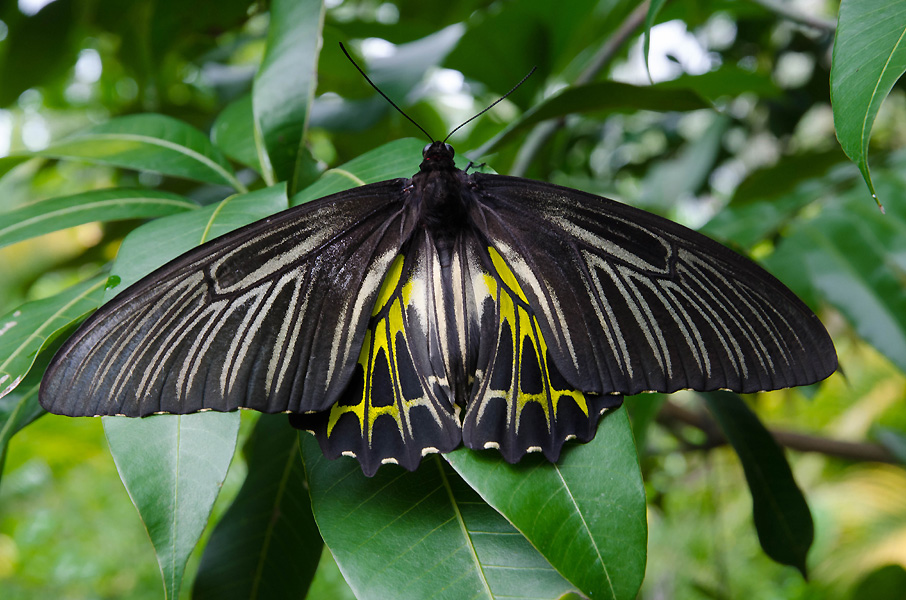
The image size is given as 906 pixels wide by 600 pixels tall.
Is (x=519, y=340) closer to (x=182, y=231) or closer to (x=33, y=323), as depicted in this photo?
(x=182, y=231)

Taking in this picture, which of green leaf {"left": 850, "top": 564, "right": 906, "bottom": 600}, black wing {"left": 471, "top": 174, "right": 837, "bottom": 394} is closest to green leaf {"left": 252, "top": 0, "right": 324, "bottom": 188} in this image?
black wing {"left": 471, "top": 174, "right": 837, "bottom": 394}

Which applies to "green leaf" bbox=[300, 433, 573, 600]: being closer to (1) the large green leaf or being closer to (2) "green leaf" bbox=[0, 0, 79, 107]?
(1) the large green leaf

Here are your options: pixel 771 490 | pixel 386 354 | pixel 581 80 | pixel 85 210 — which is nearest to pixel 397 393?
pixel 386 354

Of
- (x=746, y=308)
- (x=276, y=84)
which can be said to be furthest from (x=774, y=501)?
(x=276, y=84)

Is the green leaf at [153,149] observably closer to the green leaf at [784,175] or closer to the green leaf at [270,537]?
the green leaf at [270,537]

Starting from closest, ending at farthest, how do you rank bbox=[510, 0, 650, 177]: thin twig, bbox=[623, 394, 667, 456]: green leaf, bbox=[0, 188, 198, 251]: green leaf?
bbox=[0, 188, 198, 251]: green leaf → bbox=[623, 394, 667, 456]: green leaf → bbox=[510, 0, 650, 177]: thin twig

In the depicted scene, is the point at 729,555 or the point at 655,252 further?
the point at 729,555

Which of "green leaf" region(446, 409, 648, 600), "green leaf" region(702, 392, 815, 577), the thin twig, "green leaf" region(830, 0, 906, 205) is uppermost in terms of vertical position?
the thin twig

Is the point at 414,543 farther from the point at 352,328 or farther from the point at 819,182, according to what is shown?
the point at 819,182
